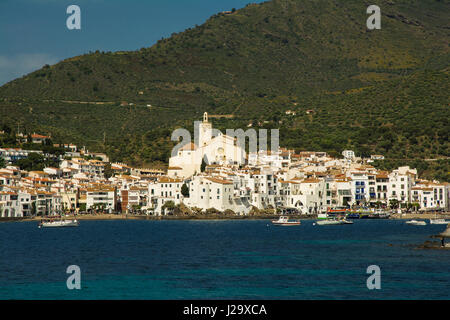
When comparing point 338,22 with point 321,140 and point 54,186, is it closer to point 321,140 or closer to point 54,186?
point 321,140

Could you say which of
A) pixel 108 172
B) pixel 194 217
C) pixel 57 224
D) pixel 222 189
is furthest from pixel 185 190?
pixel 108 172

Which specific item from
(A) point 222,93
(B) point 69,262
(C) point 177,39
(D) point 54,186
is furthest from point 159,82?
(B) point 69,262

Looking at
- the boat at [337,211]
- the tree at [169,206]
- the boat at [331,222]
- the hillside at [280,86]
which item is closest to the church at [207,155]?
the hillside at [280,86]

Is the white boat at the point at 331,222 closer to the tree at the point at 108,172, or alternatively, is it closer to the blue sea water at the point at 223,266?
the blue sea water at the point at 223,266

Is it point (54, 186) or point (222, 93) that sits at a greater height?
point (222, 93)

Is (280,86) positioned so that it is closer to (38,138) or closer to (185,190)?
(38,138)

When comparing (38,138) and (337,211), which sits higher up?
(38,138)

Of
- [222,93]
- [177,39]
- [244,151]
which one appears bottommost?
[244,151]

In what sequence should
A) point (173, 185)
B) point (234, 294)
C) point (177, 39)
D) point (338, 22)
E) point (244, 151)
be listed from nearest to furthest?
point (234, 294)
point (173, 185)
point (244, 151)
point (338, 22)
point (177, 39)
